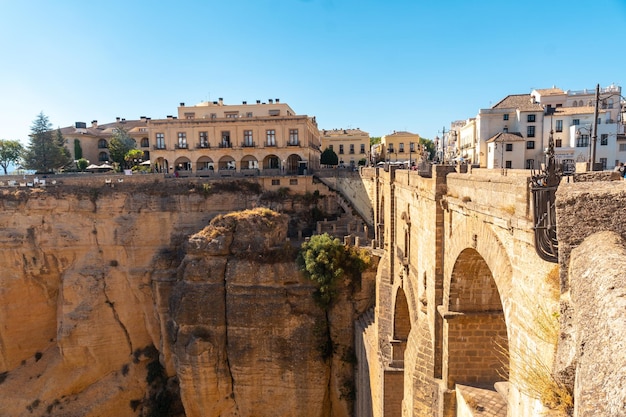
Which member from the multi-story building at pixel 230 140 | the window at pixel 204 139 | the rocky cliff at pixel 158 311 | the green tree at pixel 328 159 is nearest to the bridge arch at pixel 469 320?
the rocky cliff at pixel 158 311

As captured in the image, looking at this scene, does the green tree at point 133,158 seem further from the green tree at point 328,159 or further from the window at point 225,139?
the green tree at point 328,159

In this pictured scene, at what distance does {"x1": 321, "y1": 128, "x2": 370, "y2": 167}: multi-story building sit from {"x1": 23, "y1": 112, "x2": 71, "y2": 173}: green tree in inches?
1301

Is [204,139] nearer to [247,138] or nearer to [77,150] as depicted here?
[247,138]

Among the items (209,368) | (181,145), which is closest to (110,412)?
(209,368)

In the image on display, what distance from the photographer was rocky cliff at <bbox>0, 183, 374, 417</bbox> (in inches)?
914

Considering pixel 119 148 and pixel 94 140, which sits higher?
pixel 94 140

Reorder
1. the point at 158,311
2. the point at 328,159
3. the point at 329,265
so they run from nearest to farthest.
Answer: the point at 329,265 → the point at 158,311 → the point at 328,159

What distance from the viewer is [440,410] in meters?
11.0

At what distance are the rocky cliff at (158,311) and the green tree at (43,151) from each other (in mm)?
11274

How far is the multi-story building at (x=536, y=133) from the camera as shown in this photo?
2745 cm

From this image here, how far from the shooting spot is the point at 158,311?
28.0 metres

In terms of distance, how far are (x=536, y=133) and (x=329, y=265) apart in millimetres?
19515

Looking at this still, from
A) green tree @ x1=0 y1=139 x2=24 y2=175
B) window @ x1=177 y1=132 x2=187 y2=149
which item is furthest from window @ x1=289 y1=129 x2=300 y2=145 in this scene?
green tree @ x1=0 y1=139 x2=24 y2=175

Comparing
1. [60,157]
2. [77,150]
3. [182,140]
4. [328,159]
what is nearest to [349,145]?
[328,159]
